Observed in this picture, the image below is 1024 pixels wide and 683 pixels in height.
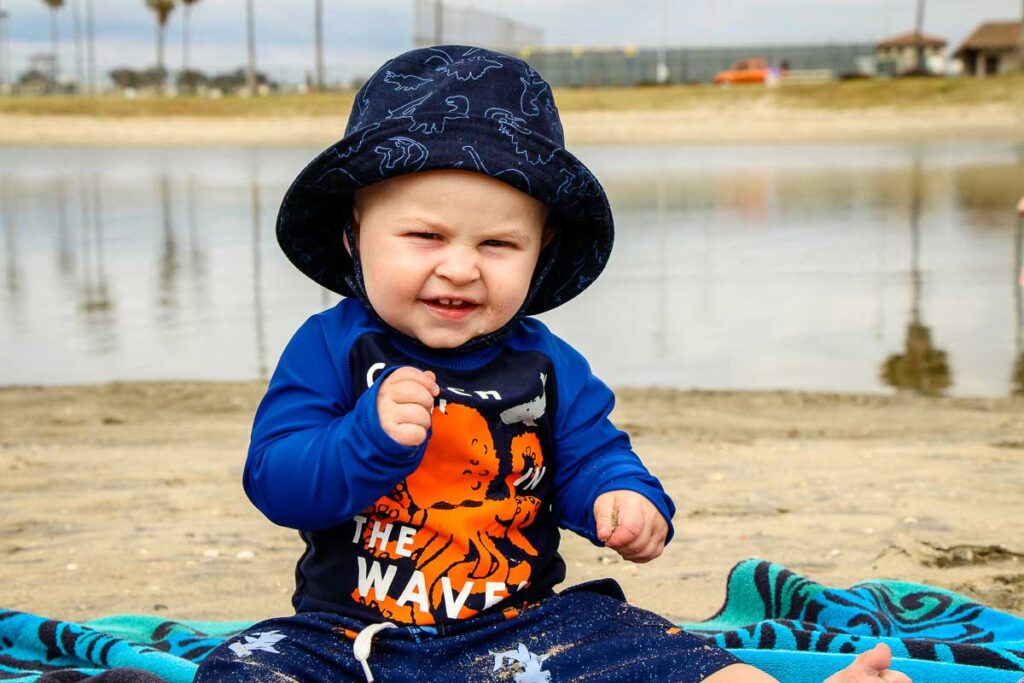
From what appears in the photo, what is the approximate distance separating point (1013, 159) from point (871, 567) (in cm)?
2357

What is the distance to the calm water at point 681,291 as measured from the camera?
7398mm

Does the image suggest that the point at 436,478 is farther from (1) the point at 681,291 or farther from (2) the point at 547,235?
(1) the point at 681,291

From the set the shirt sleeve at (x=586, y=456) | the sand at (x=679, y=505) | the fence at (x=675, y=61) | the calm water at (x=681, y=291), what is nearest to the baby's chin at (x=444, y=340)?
the shirt sleeve at (x=586, y=456)

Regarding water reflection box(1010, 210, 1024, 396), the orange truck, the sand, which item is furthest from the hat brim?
the orange truck

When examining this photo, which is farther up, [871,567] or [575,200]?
[575,200]

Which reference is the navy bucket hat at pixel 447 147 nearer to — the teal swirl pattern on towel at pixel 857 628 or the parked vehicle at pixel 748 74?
the teal swirl pattern on towel at pixel 857 628

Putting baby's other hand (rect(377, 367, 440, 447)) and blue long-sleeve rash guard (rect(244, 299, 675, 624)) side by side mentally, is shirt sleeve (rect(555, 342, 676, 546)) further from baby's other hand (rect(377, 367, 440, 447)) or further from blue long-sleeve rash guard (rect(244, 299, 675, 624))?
baby's other hand (rect(377, 367, 440, 447))

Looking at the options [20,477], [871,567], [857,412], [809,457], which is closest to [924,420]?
[857,412]

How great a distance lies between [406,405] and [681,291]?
7.78 meters

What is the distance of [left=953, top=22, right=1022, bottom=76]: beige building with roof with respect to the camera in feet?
199

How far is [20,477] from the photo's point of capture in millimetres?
4691

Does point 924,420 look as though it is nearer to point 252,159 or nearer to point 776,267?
point 776,267

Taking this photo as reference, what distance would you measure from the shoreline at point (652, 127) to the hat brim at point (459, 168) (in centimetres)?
3518

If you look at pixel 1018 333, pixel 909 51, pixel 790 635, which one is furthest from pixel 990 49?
pixel 790 635
